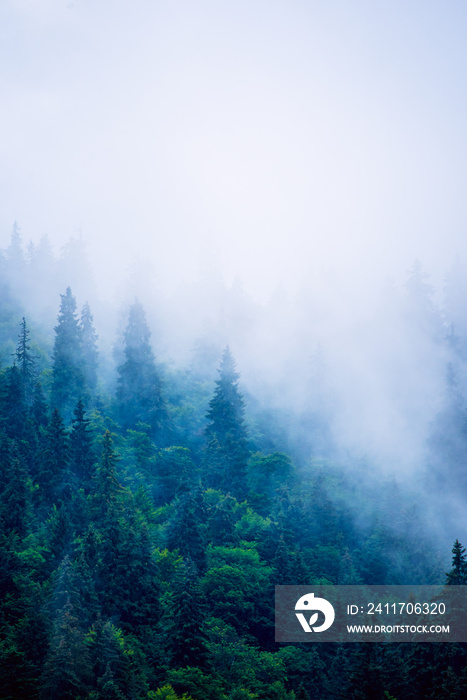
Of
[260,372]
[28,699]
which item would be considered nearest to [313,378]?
[260,372]

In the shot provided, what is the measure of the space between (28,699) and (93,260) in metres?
99.5

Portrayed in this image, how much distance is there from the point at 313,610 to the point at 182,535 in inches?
433

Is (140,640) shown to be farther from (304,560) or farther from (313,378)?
(313,378)

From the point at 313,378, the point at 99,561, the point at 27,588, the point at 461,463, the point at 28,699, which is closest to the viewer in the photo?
the point at 28,699

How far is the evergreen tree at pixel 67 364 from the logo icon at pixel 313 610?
106ft

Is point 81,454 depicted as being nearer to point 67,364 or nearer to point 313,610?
point 67,364

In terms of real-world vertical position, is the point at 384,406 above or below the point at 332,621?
above

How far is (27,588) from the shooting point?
29906mm

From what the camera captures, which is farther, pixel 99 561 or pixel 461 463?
pixel 461 463

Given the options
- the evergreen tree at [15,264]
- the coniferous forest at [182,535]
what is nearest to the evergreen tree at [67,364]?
the coniferous forest at [182,535]

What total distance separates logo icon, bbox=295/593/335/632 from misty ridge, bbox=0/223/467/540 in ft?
67.6

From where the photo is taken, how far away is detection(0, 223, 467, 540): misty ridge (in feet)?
185

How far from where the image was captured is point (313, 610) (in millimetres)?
32188

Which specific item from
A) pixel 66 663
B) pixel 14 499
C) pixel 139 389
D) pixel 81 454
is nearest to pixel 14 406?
pixel 81 454
